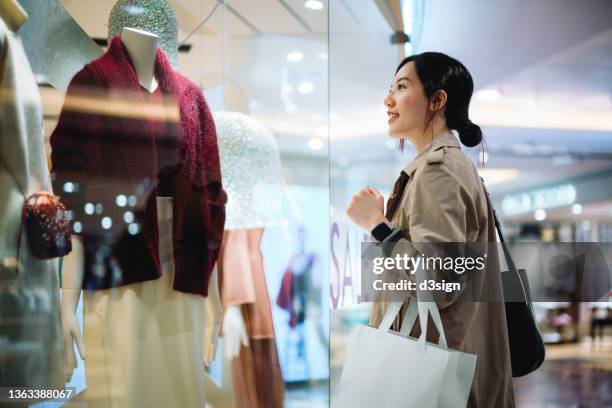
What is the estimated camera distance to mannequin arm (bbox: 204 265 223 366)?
1.82m

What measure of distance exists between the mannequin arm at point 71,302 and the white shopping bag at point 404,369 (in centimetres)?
71

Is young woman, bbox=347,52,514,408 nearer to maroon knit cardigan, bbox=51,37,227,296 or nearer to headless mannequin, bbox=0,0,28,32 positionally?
maroon knit cardigan, bbox=51,37,227,296

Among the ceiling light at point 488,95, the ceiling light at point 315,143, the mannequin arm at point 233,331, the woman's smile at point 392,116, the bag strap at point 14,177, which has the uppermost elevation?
the ceiling light at point 488,95

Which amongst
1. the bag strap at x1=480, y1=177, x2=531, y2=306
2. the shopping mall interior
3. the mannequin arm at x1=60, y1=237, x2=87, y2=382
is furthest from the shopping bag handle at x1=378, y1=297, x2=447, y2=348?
the mannequin arm at x1=60, y1=237, x2=87, y2=382

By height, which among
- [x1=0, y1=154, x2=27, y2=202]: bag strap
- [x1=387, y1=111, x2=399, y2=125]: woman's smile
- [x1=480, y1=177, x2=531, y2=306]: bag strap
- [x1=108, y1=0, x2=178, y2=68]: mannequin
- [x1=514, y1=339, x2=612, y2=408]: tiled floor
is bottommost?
[x1=514, y1=339, x2=612, y2=408]: tiled floor

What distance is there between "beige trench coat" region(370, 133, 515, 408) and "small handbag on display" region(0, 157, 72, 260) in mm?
859

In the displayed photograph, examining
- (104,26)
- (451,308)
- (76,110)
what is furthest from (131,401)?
(104,26)

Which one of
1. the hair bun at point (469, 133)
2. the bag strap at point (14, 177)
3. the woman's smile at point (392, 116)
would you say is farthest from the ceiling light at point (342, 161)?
the bag strap at point (14, 177)

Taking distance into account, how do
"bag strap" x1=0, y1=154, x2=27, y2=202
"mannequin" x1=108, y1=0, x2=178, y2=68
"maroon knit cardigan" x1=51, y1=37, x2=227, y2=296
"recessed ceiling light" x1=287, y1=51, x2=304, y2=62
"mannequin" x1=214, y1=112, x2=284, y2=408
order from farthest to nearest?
"recessed ceiling light" x1=287, y1=51, x2=304, y2=62 → "mannequin" x1=214, y1=112, x2=284, y2=408 → "mannequin" x1=108, y1=0, x2=178, y2=68 → "maroon knit cardigan" x1=51, y1=37, x2=227, y2=296 → "bag strap" x1=0, y1=154, x2=27, y2=202

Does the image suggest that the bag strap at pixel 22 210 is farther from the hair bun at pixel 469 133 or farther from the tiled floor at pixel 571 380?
the tiled floor at pixel 571 380

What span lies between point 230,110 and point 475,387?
1098mm

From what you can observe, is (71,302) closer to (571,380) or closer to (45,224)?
(45,224)

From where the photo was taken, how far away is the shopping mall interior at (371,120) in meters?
1.84


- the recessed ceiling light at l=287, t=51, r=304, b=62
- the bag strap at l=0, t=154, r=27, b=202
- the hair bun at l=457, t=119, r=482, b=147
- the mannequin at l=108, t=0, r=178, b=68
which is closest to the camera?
the bag strap at l=0, t=154, r=27, b=202
